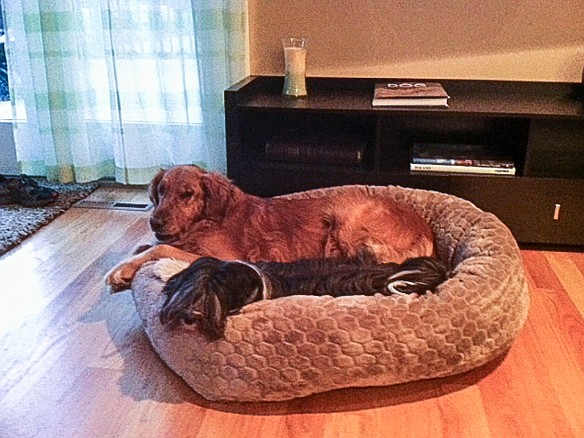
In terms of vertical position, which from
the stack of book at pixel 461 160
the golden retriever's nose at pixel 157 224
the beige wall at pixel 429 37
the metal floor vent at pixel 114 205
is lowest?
the metal floor vent at pixel 114 205

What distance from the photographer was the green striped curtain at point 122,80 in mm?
3018

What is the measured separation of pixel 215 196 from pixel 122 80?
4.17 feet

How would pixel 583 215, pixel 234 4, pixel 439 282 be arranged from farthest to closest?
pixel 234 4, pixel 583 215, pixel 439 282

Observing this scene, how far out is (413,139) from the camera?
3.01 meters

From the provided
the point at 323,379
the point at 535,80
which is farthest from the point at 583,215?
the point at 323,379

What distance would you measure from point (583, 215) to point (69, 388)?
75.3 inches

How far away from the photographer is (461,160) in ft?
8.79

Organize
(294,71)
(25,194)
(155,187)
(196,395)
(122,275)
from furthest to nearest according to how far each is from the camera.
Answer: (25,194), (294,71), (155,187), (122,275), (196,395)

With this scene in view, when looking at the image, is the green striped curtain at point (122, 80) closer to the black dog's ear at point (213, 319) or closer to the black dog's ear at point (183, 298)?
the black dog's ear at point (183, 298)

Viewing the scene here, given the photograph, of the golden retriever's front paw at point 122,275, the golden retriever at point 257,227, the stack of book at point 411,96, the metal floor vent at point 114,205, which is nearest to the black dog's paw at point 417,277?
the golden retriever at point 257,227

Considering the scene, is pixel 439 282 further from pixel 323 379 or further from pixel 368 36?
Result: pixel 368 36

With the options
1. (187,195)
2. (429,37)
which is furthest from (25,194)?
(429,37)

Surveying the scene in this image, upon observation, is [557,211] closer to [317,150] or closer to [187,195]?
[317,150]

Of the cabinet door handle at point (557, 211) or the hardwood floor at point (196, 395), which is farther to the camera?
the cabinet door handle at point (557, 211)
